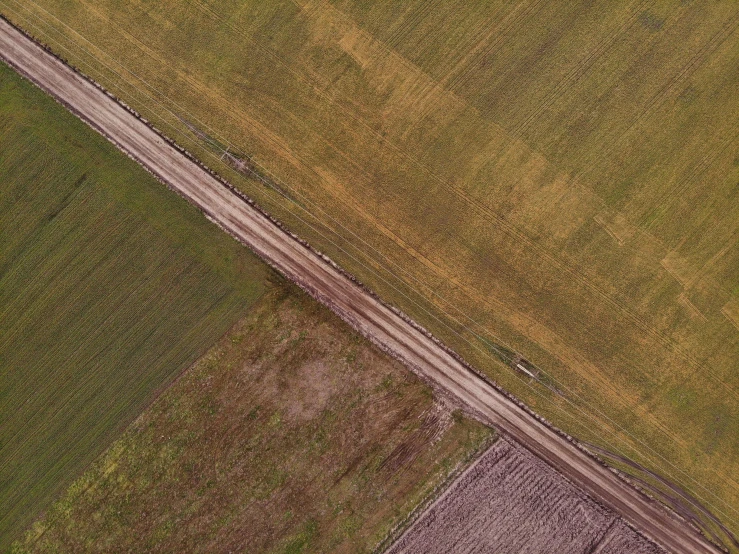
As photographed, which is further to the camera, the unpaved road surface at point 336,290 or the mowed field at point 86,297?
the mowed field at point 86,297

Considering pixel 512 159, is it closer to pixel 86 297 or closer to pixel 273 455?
pixel 273 455

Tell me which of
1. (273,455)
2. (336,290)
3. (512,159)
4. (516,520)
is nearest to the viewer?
(516,520)

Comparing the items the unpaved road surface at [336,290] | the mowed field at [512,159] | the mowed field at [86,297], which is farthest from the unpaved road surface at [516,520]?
the mowed field at [86,297]

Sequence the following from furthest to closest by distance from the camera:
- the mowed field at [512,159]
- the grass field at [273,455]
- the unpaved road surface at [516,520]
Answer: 1. the mowed field at [512,159]
2. the grass field at [273,455]
3. the unpaved road surface at [516,520]

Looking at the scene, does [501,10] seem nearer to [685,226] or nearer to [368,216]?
[368,216]

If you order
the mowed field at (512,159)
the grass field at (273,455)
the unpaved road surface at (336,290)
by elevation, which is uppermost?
the mowed field at (512,159)

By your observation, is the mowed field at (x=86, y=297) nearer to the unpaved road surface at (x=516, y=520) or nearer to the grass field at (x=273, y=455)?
the grass field at (x=273, y=455)

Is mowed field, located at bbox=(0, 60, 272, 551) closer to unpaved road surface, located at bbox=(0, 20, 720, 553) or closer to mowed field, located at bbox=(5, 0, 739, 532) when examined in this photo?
unpaved road surface, located at bbox=(0, 20, 720, 553)

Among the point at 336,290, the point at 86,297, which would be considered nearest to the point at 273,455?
the point at 336,290
